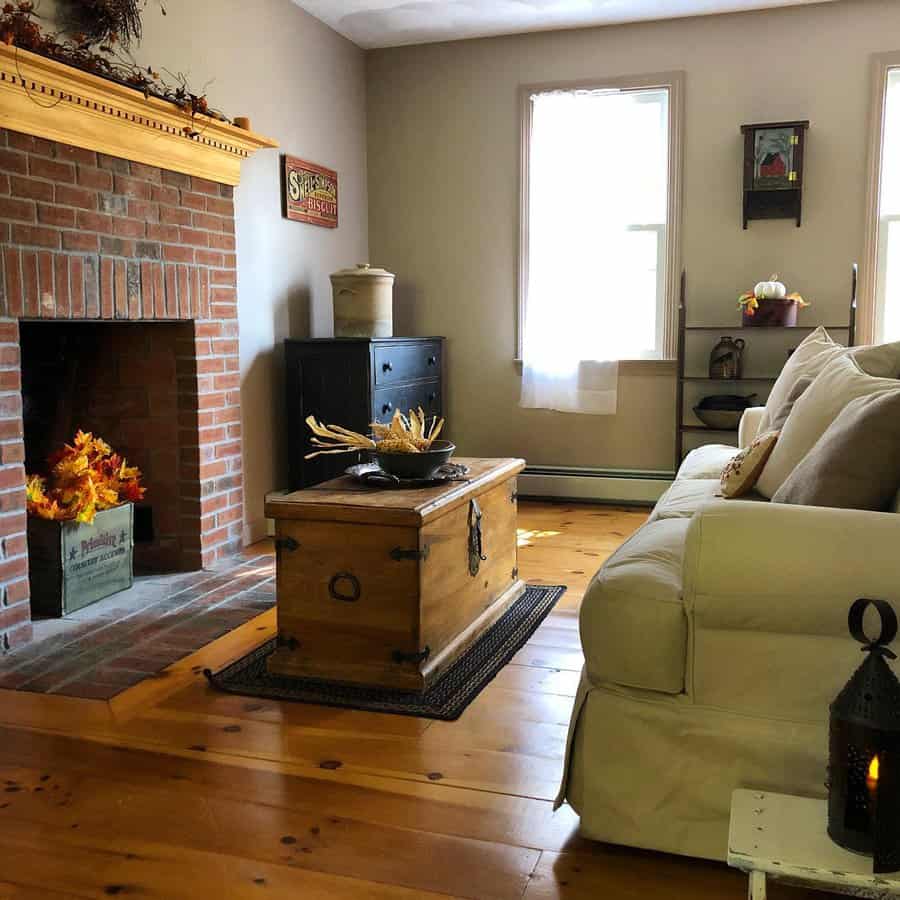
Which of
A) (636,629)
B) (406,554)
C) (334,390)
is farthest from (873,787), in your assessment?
(334,390)

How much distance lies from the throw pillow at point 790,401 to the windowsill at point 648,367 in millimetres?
2216

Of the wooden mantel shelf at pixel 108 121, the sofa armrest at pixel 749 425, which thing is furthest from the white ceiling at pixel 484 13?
the sofa armrest at pixel 749 425

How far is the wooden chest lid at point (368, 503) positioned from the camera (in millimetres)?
2492

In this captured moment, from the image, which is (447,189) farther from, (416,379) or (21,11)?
(21,11)

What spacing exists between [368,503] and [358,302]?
2.31m

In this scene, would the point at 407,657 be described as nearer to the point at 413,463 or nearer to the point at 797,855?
the point at 413,463

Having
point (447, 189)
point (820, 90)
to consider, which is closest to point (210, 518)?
point (447, 189)

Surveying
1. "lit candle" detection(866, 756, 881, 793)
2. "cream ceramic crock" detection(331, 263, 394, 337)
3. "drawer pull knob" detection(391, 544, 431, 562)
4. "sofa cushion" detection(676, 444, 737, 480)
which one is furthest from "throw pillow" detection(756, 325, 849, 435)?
"cream ceramic crock" detection(331, 263, 394, 337)

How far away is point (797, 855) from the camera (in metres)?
1.35

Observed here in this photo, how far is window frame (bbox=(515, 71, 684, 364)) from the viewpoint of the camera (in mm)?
5008

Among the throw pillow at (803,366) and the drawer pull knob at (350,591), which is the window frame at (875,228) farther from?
the drawer pull knob at (350,591)

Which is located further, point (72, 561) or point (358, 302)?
point (358, 302)

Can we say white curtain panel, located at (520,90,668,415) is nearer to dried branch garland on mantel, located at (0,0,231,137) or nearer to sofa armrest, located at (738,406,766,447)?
sofa armrest, located at (738,406,766,447)

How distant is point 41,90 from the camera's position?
293cm
